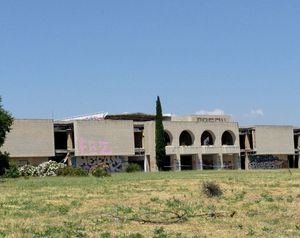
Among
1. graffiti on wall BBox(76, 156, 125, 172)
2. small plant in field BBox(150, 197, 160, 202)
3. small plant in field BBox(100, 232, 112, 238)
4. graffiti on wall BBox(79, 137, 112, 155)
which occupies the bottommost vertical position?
small plant in field BBox(100, 232, 112, 238)

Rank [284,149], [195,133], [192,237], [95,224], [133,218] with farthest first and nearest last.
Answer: [284,149], [195,133], [133,218], [95,224], [192,237]

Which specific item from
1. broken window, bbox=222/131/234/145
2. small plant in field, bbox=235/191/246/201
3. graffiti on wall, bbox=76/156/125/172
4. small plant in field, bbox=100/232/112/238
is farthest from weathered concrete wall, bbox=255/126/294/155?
small plant in field, bbox=100/232/112/238

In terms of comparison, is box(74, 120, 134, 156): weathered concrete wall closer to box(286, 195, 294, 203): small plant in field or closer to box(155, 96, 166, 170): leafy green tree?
box(155, 96, 166, 170): leafy green tree

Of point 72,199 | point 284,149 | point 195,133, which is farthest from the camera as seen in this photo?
point 284,149

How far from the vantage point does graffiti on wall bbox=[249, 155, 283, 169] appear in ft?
358

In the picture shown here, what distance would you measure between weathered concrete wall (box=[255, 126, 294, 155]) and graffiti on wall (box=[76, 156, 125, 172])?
92.4 ft

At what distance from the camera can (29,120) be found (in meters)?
85.4

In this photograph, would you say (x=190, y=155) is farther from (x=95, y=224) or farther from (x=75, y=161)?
(x=95, y=224)

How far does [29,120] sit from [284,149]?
49589mm

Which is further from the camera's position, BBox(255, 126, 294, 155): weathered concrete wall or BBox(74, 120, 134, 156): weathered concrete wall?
BBox(255, 126, 294, 155): weathered concrete wall

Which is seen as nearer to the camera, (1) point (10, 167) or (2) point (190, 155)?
(1) point (10, 167)

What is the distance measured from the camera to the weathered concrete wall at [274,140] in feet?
359

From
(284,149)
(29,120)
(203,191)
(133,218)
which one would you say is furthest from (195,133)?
(133,218)

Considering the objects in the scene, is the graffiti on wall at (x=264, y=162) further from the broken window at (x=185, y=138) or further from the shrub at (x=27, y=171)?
the shrub at (x=27, y=171)
